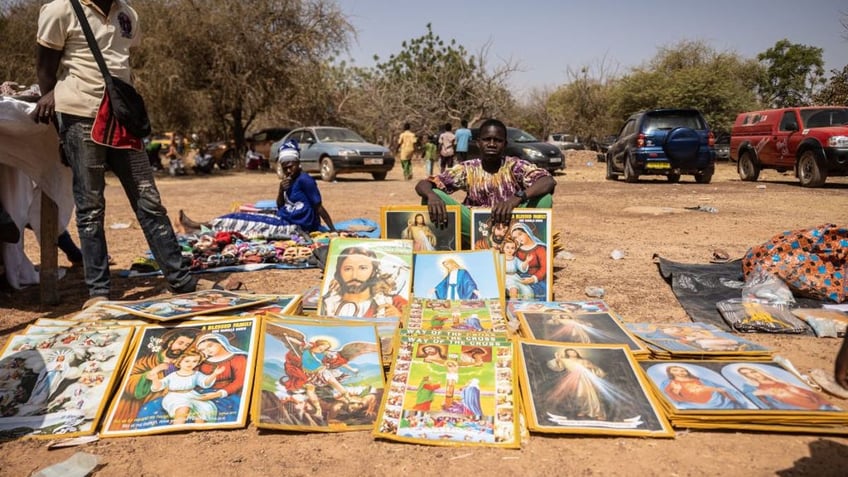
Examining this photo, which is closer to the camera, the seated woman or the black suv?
the seated woman

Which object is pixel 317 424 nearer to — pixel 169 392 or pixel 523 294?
pixel 169 392

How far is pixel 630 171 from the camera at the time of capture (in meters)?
13.0

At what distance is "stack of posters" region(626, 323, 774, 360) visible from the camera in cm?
250

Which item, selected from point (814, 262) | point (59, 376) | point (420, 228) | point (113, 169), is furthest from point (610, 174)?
point (59, 376)

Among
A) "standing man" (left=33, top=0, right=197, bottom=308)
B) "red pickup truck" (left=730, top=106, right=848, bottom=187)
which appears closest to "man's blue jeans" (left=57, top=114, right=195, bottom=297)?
"standing man" (left=33, top=0, right=197, bottom=308)

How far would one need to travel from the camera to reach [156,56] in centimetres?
1698

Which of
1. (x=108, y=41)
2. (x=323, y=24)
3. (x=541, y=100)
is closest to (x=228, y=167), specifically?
(x=323, y=24)

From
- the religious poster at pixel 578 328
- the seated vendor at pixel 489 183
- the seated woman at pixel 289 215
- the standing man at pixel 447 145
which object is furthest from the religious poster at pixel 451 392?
the standing man at pixel 447 145

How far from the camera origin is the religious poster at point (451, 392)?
2.07 meters

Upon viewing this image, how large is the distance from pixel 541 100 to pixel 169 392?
1528 inches

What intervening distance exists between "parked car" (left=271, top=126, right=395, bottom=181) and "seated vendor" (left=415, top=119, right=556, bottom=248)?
10.7 m

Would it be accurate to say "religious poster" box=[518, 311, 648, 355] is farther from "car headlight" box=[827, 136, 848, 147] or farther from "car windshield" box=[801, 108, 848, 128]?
"car windshield" box=[801, 108, 848, 128]

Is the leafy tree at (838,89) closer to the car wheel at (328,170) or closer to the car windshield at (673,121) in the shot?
the car windshield at (673,121)

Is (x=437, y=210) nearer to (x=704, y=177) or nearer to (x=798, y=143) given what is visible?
(x=798, y=143)
